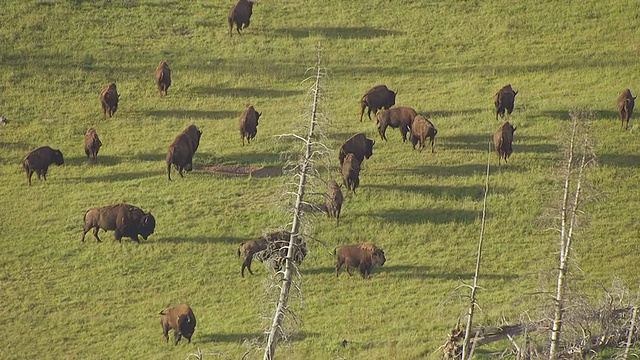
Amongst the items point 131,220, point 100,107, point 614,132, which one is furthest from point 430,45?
point 131,220

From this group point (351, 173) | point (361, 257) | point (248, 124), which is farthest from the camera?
point (248, 124)

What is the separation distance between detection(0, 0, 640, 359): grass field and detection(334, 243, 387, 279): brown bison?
397 mm

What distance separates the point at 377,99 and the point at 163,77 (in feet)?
28.6

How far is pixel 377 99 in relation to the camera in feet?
135

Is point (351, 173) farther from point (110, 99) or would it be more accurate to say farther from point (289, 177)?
point (289, 177)

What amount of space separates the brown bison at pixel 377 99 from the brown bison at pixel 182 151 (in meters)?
6.80

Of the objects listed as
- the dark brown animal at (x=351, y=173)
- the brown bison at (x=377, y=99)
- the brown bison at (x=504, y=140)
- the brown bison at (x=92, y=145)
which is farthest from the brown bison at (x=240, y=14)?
the brown bison at (x=504, y=140)

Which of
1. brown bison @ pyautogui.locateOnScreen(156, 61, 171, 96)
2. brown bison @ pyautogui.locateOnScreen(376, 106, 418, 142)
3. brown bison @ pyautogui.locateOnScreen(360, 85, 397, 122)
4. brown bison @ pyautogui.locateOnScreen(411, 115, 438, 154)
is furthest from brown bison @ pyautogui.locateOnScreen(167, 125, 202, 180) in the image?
brown bison @ pyautogui.locateOnScreen(411, 115, 438, 154)

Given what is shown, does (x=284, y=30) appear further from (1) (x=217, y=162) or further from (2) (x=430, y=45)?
(1) (x=217, y=162)

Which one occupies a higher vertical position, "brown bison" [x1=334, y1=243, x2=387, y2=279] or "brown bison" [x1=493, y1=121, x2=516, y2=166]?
"brown bison" [x1=493, y1=121, x2=516, y2=166]

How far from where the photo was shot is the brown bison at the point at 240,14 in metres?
48.9

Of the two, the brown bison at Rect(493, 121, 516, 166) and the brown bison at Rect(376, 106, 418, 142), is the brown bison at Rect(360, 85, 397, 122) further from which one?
the brown bison at Rect(493, 121, 516, 166)

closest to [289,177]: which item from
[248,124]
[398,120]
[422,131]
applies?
[422,131]

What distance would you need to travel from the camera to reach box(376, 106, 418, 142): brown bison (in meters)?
38.8
